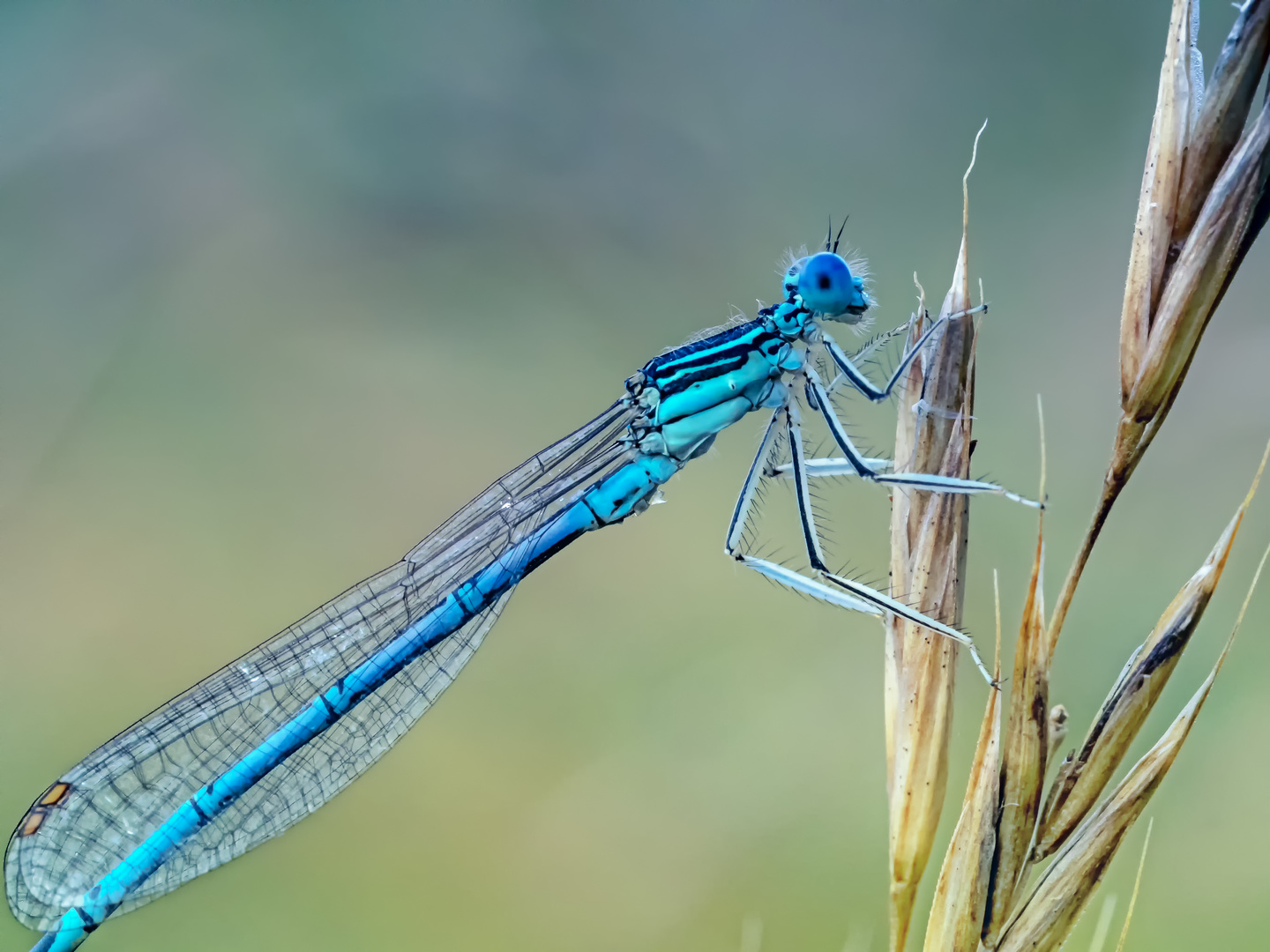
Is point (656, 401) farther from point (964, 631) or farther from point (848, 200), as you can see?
point (848, 200)

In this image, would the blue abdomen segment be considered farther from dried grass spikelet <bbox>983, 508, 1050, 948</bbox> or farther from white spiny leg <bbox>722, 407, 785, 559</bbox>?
dried grass spikelet <bbox>983, 508, 1050, 948</bbox>

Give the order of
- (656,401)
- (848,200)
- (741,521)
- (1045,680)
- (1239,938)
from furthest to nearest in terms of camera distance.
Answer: (848,200) < (656,401) < (741,521) < (1239,938) < (1045,680)

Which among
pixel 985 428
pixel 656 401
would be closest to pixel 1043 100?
pixel 985 428

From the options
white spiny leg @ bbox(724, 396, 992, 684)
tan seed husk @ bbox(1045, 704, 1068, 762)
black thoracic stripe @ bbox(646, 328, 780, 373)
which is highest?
black thoracic stripe @ bbox(646, 328, 780, 373)

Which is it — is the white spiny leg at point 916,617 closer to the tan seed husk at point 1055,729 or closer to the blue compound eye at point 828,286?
the tan seed husk at point 1055,729

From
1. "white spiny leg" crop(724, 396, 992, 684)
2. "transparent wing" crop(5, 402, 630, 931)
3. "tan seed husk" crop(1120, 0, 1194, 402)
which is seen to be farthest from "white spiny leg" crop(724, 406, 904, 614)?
"tan seed husk" crop(1120, 0, 1194, 402)

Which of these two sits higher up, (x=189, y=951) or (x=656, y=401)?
(x=656, y=401)

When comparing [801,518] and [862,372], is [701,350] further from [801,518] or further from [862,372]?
[801,518]

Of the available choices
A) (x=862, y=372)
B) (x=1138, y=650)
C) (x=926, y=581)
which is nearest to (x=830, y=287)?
(x=862, y=372)
